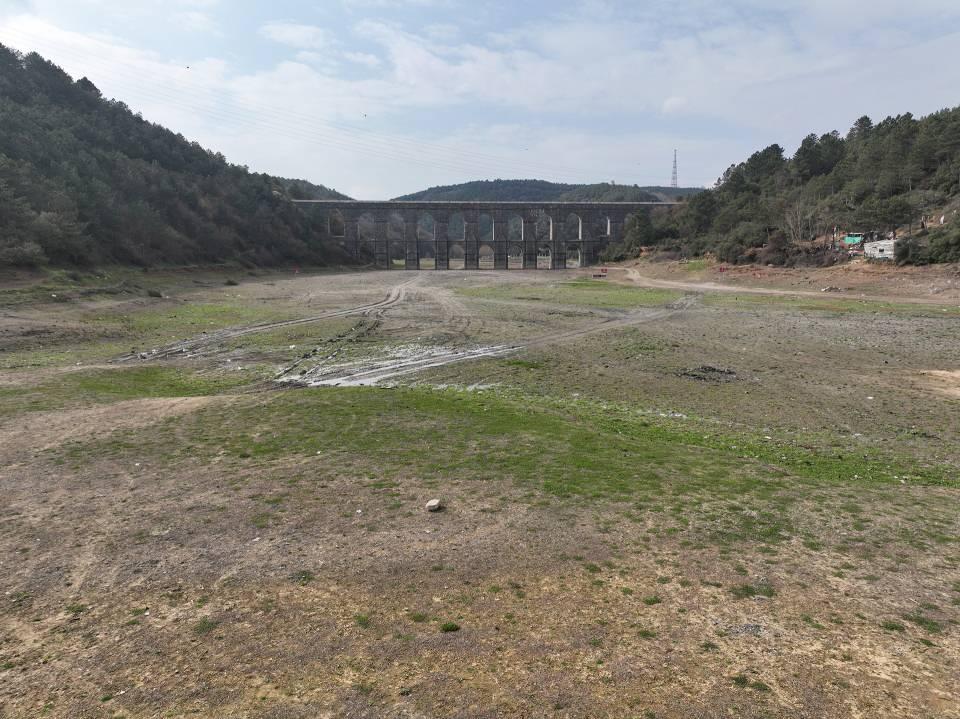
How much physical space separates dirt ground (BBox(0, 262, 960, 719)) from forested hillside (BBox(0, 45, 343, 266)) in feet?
108

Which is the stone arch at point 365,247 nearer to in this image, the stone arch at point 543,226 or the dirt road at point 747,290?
the stone arch at point 543,226

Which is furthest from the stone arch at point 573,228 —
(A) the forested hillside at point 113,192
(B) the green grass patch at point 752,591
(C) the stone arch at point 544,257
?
(B) the green grass patch at point 752,591

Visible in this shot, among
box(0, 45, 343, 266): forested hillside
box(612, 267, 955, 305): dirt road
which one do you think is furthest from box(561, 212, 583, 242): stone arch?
box(0, 45, 343, 266): forested hillside

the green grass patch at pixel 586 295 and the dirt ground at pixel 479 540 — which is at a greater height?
the green grass patch at pixel 586 295

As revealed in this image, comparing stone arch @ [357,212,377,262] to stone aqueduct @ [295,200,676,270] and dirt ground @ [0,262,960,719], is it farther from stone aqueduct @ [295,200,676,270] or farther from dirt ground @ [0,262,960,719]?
dirt ground @ [0,262,960,719]

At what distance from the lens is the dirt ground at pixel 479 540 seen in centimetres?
551

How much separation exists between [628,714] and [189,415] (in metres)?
12.7

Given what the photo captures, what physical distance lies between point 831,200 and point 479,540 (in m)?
87.2

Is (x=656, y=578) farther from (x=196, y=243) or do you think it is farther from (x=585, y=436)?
(x=196, y=243)

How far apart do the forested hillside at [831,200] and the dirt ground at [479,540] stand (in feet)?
159

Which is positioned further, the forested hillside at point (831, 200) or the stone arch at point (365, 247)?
the stone arch at point (365, 247)

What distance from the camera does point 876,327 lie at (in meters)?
30.3

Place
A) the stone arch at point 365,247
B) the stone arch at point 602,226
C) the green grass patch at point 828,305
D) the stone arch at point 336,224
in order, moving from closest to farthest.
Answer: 1. the green grass patch at point 828,305
2. the stone arch at point 365,247
3. the stone arch at point 336,224
4. the stone arch at point 602,226

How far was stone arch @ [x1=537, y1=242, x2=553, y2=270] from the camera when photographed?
12494 cm
